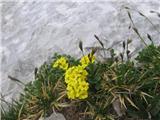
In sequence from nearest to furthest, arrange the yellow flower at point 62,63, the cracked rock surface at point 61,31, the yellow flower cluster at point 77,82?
the yellow flower cluster at point 77,82 → the yellow flower at point 62,63 → the cracked rock surface at point 61,31

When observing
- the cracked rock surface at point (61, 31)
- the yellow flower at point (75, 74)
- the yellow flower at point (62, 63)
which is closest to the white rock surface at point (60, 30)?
Answer: the cracked rock surface at point (61, 31)

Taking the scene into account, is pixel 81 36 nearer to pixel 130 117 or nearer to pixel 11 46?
pixel 11 46

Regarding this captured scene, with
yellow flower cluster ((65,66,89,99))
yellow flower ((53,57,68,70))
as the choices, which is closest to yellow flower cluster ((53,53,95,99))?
yellow flower cluster ((65,66,89,99))

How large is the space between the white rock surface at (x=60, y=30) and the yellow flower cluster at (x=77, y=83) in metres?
1.07

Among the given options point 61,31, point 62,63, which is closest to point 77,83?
point 62,63

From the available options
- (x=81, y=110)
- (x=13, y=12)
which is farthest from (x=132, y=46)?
(x=13, y=12)

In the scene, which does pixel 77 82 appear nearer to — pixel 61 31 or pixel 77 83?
pixel 77 83

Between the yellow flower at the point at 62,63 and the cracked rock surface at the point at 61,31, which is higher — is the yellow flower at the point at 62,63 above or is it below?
above

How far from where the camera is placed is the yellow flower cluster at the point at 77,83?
4305 millimetres

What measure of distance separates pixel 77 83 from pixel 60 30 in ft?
5.75

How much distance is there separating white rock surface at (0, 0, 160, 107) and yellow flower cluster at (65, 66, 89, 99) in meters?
1.07

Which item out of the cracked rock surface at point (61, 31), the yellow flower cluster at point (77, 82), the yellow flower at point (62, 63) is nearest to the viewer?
the yellow flower cluster at point (77, 82)

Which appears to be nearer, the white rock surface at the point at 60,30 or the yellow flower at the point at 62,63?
the yellow flower at the point at 62,63

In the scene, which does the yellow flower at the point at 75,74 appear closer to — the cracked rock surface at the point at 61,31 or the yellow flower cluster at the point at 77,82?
the yellow flower cluster at the point at 77,82
